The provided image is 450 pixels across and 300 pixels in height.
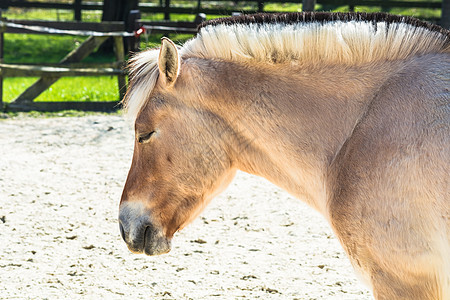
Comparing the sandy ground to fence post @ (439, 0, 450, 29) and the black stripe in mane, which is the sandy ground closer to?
the black stripe in mane

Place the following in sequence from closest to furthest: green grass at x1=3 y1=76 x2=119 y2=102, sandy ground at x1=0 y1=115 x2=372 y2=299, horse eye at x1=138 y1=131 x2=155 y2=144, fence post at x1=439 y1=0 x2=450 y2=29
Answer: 1. horse eye at x1=138 y1=131 x2=155 y2=144
2. sandy ground at x1=0 y1=115 x2=372 y2=299
3. green grass at x1=3 y1=76 x2=119 y2=102
4. fence post at x1=439 y1=0 x2=450 y2=29

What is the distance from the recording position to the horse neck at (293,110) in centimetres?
248

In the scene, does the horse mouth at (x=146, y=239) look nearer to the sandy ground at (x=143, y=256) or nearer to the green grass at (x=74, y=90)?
the sandy ground at (x=143, y=256)

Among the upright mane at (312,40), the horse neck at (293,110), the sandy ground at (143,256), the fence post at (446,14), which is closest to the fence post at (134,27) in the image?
the sandy ground at (143,256)

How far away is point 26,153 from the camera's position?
7379 millimetres

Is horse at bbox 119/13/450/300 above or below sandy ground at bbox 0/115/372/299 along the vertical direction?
above

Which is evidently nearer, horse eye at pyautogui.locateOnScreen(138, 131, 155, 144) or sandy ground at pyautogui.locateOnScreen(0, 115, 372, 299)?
horse eye at pyautogui.locateOnScreen(138, 131, 155, 144)

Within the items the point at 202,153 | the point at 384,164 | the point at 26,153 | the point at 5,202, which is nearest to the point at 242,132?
the point at 202,153

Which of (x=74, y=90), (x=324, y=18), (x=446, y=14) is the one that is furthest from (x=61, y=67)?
(x=324, y=18)

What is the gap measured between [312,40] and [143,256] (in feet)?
8.59

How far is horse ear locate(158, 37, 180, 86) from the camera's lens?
8.03 feet

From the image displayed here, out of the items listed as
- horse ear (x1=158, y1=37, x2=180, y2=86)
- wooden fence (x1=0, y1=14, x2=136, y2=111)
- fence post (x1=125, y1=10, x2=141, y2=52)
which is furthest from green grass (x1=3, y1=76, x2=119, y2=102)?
horse ear (x1=158, y1=37, x2=180, y2=86)

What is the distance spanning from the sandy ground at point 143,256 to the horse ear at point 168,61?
1.86m

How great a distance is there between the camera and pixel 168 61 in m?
2.52
